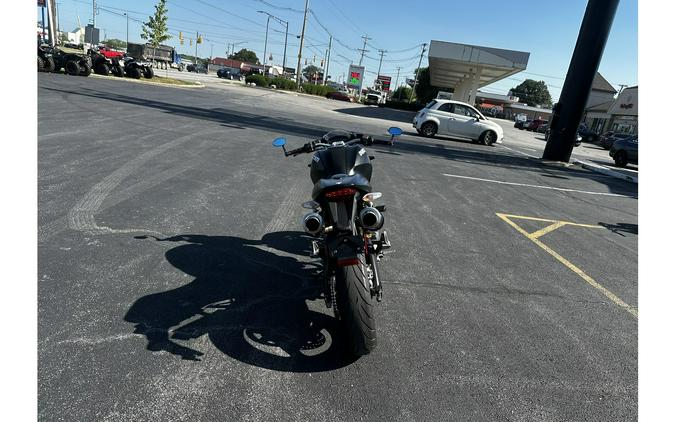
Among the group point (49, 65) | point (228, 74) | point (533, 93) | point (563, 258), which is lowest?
point (563, 258)

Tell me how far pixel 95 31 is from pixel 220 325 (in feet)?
165

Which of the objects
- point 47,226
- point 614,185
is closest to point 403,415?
point 47,226

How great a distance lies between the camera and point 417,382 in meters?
2.65

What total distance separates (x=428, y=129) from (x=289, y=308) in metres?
17.5

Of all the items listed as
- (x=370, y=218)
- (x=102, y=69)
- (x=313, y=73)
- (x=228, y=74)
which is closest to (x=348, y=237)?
(x=370, y=218)

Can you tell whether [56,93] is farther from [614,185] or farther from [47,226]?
[614,185]

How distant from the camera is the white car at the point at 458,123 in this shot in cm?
1891

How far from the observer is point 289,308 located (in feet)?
11.1

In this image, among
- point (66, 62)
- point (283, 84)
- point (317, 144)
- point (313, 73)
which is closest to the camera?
point (317, 144)

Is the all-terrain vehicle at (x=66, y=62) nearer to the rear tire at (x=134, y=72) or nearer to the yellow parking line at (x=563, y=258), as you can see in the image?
the rear tire at (x=134, y=72)

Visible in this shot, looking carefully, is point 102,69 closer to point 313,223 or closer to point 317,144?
point 317,144

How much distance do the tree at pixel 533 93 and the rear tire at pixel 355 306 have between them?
169 meters

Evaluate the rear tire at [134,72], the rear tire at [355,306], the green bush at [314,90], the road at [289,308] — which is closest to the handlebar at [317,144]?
the road at [289,308]

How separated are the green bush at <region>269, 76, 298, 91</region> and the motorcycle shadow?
5470 centimetres
